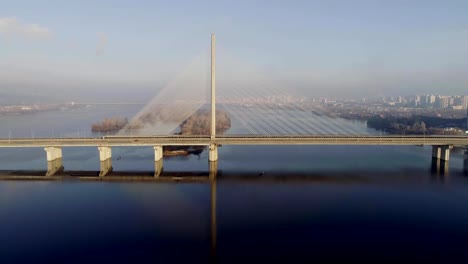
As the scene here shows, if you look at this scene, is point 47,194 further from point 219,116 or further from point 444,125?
point 444,125

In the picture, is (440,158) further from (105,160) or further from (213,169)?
(105,160)

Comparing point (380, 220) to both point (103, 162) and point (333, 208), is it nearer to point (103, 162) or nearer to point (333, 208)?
point (333, 208)

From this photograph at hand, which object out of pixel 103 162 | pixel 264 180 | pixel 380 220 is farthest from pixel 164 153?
pixel 380 220

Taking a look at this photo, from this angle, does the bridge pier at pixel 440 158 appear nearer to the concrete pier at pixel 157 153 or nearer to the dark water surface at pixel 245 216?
the dark water surface at pixel 245 216

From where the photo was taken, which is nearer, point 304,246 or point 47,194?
point 304,246

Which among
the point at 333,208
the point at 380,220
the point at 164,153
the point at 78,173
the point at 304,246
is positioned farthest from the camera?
the point at 164,153

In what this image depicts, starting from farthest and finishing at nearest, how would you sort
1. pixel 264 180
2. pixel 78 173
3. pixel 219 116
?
1. pixel 219 116
2. pixel 78 173
3. pixel 264 180

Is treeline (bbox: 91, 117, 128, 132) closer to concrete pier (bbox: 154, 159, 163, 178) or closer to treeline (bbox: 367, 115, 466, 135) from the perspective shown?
concrete pier (bbox: 154, 159, 163, 178)

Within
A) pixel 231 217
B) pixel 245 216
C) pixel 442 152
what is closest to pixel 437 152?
pixel 442 152
